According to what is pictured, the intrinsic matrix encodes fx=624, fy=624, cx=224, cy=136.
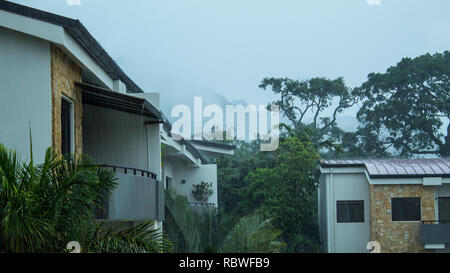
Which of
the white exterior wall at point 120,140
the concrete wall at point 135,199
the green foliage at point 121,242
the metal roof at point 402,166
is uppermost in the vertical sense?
the white exterior wall at point 120,140

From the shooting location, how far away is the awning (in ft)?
29.9

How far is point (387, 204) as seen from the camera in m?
18.9

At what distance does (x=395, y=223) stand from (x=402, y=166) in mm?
1877

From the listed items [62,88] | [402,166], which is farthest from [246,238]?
[402,166]

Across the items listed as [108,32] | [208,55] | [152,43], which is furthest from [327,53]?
[108,32]

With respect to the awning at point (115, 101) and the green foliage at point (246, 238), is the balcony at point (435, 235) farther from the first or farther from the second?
the awning at point (115, 101)

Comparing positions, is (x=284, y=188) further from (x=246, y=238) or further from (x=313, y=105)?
(x=246, y=238)

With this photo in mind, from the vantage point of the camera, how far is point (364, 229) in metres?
20.0

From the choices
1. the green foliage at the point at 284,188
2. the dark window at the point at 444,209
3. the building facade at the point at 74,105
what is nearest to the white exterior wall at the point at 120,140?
the building facade at the point at 74,105

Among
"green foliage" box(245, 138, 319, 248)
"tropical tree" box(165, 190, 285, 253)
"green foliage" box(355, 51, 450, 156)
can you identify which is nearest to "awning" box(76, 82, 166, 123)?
"tropical tree" box(165, 190, 285, 253)

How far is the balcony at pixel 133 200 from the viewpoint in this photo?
8719 mm

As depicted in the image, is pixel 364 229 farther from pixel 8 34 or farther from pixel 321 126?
pixel 8 34

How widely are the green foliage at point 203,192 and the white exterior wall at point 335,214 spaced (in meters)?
3.81
